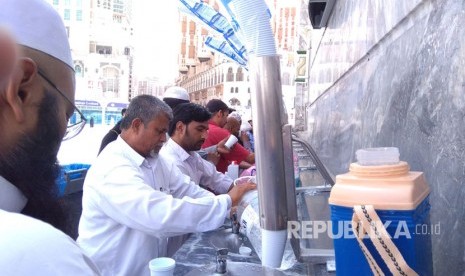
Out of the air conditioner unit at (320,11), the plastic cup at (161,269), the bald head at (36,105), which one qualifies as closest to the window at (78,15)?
the air conditioner unit at (320,11)

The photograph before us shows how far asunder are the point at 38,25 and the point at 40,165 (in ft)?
1.07

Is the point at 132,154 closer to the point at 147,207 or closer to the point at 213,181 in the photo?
the point at 147,207

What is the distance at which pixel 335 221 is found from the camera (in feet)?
2.97

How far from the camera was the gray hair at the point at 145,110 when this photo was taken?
2174mm

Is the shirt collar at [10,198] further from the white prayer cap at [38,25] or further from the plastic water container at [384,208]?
the plastic water container at [384,208]

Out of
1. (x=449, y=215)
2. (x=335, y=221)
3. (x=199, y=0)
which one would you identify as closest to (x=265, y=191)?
(x=335, y=221)

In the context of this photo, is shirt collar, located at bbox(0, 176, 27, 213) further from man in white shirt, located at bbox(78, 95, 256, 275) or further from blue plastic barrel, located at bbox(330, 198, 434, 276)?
man in white shirt, located at bbox(78, 95, 256, 275)

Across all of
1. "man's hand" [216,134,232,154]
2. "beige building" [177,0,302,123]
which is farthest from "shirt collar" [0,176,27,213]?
"beige building" [177,0,302,123]

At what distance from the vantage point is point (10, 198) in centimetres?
80

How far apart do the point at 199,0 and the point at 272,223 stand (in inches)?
239

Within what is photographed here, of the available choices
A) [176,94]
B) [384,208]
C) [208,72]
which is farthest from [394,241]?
[208,72]

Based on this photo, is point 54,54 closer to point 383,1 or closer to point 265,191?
point 265,191

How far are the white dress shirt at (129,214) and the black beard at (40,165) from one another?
0.80 m

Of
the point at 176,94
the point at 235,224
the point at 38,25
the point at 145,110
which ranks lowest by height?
the point at 235,224
